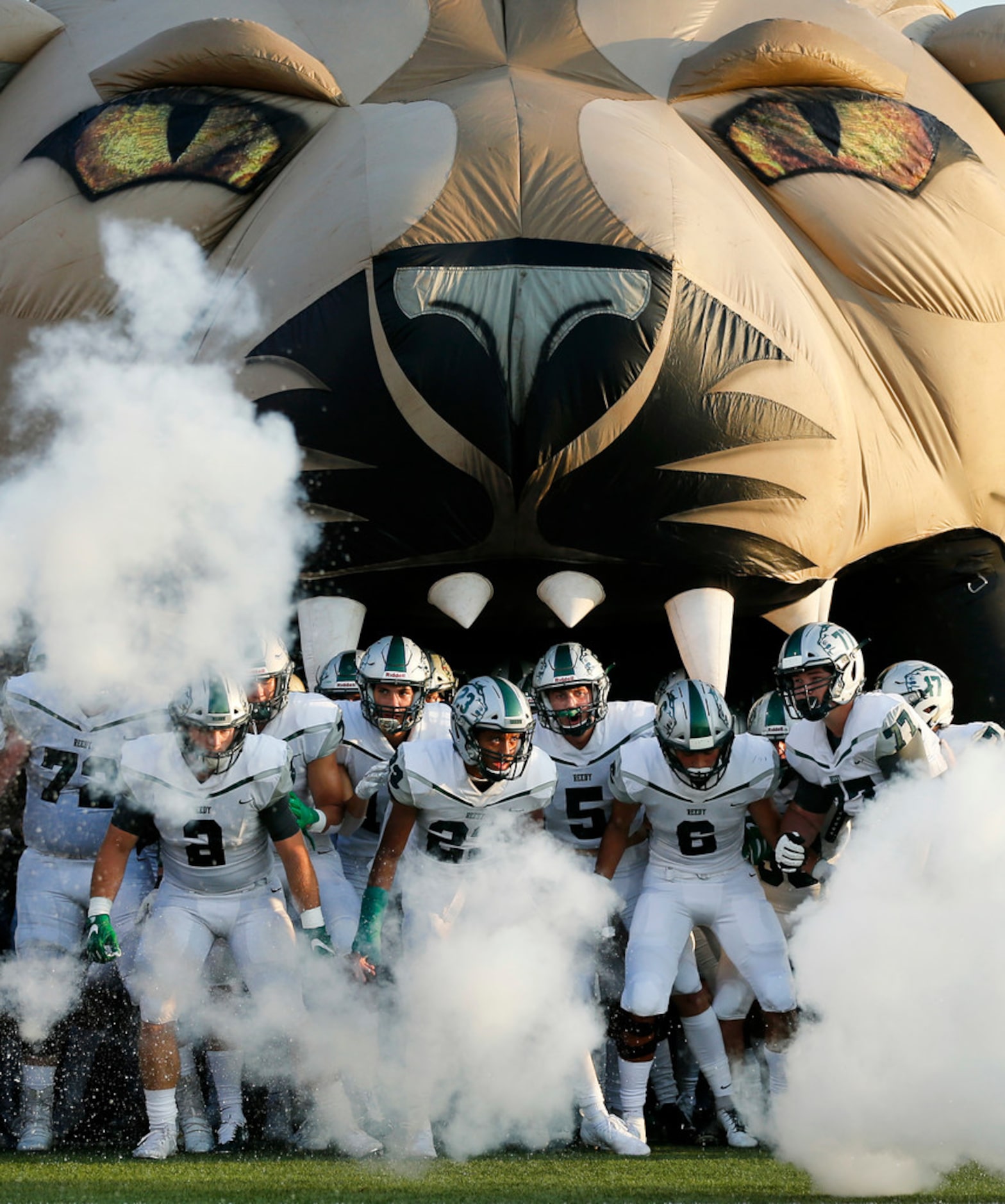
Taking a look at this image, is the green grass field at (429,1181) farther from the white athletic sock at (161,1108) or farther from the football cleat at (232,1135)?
the football cleat at (232,1135)

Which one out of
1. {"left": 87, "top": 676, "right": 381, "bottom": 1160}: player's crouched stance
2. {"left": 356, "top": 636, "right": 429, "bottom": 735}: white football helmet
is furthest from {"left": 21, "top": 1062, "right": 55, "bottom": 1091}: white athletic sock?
{"left": 356, "top": 636, "right": 429, "bottom": 735}: white football helmet

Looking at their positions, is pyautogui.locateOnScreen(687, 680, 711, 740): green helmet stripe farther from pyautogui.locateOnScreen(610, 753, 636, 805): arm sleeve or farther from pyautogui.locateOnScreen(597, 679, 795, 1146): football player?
pyautogui.locateOnScreen(610, 753, 636, 805): arm sleeve

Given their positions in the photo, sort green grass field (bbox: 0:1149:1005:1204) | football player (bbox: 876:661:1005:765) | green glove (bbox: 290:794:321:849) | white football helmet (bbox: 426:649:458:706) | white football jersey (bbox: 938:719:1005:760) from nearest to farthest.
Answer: green grass field (bbox: 0:1149:1005:1204), green glove (bbox: 290:794:321:849), white football jersey (bbox: 938:719:1005:760), football player (bbox: 876:661:1005:765), white football helmet (bbox: 426:649:458:706)

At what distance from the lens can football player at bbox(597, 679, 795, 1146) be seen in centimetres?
483

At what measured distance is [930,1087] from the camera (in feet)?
13.3

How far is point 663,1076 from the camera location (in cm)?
541

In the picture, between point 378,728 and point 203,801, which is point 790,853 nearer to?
point 378,728

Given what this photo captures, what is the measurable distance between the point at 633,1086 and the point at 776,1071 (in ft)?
1.67

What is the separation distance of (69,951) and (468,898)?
1415 mm

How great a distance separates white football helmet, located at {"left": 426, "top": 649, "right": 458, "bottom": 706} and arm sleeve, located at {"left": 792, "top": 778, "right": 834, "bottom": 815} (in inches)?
65.2

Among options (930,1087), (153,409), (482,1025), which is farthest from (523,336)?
(930,1087)

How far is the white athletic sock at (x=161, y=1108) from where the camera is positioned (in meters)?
4.50

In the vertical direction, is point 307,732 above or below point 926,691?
above

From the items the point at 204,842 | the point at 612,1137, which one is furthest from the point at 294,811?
the point at 612,1137
